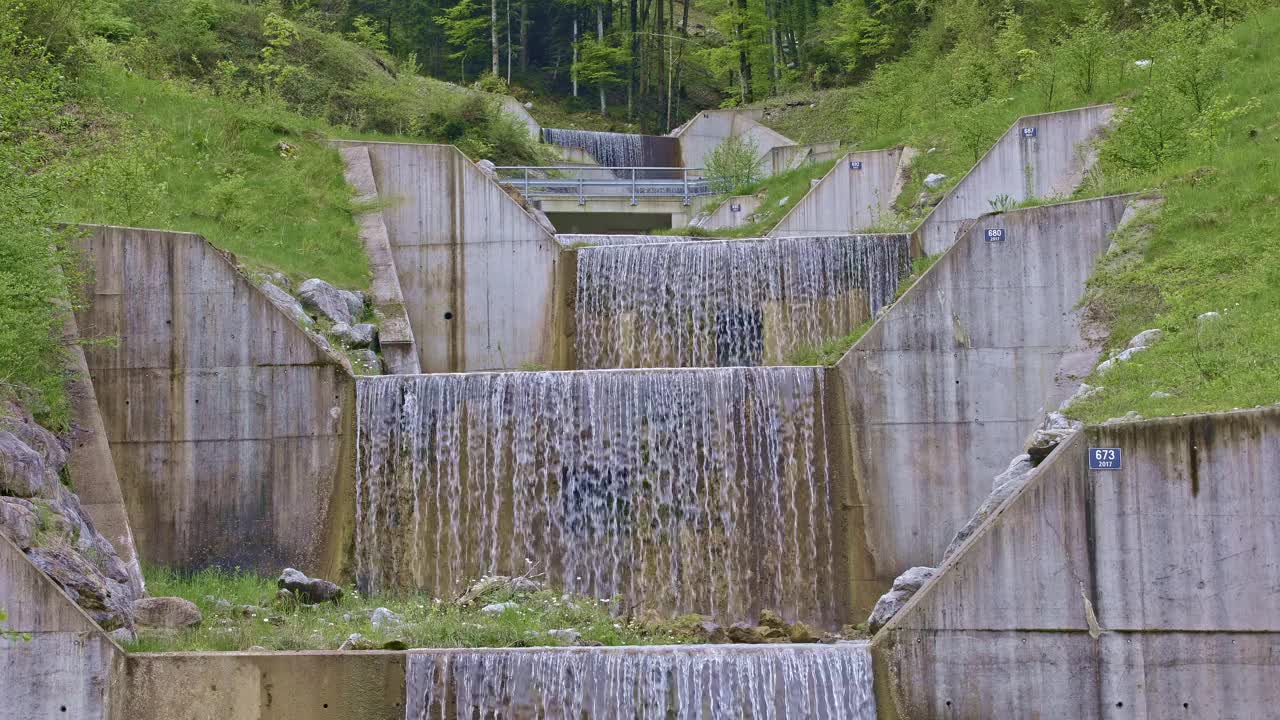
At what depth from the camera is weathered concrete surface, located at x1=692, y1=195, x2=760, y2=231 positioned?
28.4 m

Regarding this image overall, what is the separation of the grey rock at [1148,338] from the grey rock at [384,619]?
769 centimetres

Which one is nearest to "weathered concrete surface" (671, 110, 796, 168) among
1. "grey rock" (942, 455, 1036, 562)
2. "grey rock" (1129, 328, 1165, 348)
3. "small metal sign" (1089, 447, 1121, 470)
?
"grey rock" (1129, 328, 1165, 348)

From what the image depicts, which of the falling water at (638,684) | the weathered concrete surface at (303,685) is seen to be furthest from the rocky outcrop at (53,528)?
the falling water at (638,684)

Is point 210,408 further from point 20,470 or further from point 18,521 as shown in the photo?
point 18,521

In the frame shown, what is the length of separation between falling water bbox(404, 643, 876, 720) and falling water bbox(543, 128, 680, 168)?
82.4 feet

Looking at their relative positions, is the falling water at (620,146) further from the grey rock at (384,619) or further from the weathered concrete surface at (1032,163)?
the grey rock at (384,619)

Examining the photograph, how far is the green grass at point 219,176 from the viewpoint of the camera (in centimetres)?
1980

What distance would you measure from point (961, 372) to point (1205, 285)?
2812 millimetres

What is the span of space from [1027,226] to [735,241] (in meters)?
5.21

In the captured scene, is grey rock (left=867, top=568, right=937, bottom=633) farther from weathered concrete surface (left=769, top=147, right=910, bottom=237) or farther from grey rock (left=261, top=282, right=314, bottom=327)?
weathered concrete surface (left=769, top=147, right=910, bottom=237)

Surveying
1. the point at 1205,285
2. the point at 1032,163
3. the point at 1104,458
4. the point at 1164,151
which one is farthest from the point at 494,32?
the point at 1104,458

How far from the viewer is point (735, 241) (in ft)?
69.1

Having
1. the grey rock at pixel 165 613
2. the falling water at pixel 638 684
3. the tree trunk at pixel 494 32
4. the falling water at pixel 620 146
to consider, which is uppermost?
the tree trunk at pixel 494 32

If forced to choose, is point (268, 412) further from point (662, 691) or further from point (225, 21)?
point (225, 21)
